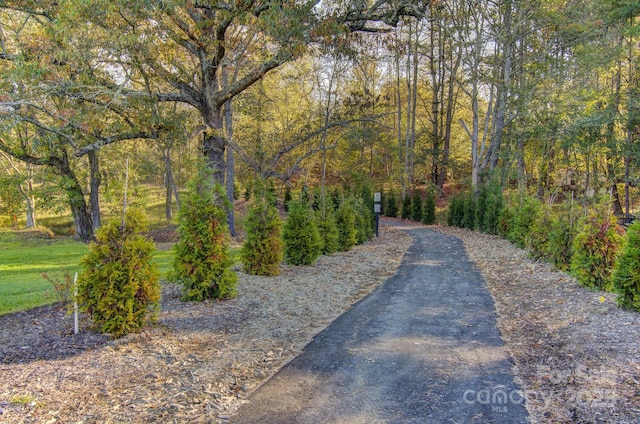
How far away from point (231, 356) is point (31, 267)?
908cm

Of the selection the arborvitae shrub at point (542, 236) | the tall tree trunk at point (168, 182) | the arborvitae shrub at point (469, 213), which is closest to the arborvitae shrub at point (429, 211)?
the arborvitae shrub at point (469, 213)

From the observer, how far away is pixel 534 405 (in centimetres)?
352

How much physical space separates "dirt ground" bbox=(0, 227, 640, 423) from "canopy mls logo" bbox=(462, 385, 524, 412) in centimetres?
13

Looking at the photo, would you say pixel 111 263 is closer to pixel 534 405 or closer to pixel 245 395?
pixel 245 395

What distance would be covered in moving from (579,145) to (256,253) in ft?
54.7

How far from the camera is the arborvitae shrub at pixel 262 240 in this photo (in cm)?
809

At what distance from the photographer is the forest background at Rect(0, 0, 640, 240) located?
288 inches

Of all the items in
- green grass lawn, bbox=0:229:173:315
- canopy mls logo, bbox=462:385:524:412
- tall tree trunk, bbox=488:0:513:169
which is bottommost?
canopy mls logo, bbox=462:385:524:412

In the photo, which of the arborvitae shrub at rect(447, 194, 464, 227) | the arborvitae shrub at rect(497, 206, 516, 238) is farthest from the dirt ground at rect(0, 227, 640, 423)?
the arborvitae shrub at rect(447, 194, 464, 227)

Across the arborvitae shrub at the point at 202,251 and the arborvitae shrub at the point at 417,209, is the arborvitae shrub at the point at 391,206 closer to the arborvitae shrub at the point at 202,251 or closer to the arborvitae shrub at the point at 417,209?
the arborvitae shrub at the point at 417,209

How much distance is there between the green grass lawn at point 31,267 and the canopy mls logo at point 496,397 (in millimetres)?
4462

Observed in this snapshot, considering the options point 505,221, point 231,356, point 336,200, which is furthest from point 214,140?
point 505,221

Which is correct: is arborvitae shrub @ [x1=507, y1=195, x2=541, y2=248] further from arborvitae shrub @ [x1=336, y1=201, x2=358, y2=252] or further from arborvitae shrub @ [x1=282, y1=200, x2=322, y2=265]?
arborvitae shrub @ [x1=282, y1=200, x2=322, y2=265]

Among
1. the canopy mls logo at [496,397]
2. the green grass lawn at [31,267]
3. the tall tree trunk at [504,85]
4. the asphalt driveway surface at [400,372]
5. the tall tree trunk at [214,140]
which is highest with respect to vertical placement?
the tall tree trunk at [504,85]
